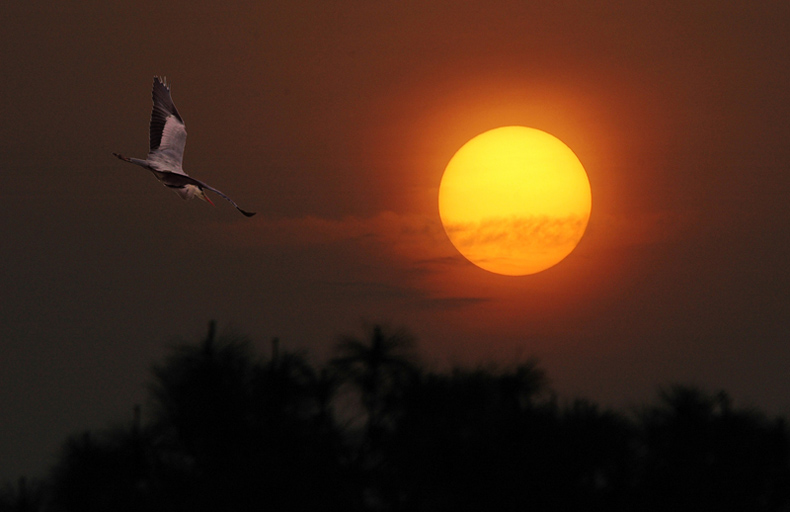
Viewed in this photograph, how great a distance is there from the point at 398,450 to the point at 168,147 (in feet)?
36.1

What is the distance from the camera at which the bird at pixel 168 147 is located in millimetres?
28031

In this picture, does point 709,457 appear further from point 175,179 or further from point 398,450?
point 175,179

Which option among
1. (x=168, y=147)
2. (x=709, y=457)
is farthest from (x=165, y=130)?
(x=709, y=457)

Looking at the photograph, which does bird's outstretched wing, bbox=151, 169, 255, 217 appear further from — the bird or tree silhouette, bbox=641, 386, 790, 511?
tree silhouette, bbox=641, 386, 790, 511

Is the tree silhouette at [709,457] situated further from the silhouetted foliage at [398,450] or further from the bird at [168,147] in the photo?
the bird at [168,147]

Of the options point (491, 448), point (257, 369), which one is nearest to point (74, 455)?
point (257, 369)

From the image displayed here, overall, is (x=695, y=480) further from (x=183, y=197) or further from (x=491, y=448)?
(x=183, y=197)

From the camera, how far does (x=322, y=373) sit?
115 feet

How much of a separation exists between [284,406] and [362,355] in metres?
5.98

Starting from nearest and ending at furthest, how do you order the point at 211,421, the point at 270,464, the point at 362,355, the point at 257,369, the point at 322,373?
1. the point at 270,464
2. the point at 211,421
3. the point at 257,369
4. the point at 322,373
5. the point at 362,355

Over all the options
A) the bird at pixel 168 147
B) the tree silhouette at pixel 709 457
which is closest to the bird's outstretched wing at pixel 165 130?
the bird at pixel 168 147

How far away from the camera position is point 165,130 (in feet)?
112

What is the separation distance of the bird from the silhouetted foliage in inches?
203

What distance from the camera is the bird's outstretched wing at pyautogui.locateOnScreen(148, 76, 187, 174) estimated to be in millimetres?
32656
